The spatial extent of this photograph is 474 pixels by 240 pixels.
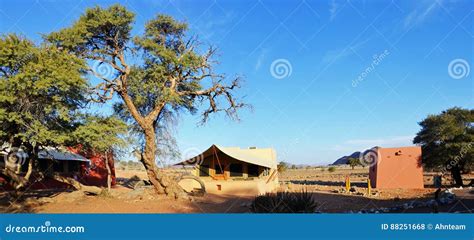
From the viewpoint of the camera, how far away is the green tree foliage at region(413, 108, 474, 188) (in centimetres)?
2462

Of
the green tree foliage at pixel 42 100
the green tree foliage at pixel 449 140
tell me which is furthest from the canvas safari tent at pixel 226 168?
the green tree foliage at pixel 449 140

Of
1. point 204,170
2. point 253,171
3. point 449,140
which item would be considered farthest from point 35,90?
point 449,140

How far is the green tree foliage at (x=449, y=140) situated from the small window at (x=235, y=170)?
12.7 m

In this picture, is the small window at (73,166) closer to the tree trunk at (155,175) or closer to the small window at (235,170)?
the small window at (235,170)

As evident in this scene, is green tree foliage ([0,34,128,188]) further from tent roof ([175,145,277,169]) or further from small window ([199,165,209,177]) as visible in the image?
small window ([199,165,209,177])

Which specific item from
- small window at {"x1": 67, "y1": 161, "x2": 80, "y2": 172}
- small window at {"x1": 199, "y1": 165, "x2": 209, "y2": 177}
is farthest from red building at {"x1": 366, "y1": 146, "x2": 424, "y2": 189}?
small window at {"x1": 67, "y1": 161, "x2": 80, "y2": 172}

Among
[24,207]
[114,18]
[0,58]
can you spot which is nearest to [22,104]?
[0,58]

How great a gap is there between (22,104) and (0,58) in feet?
5.65

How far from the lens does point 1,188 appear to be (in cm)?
2092

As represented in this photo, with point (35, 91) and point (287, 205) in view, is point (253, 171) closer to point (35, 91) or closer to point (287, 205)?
point (287, 205)

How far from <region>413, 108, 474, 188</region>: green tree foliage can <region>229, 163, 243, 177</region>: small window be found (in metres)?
12.7

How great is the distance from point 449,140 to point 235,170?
47.6ft

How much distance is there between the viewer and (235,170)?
2542 cm
